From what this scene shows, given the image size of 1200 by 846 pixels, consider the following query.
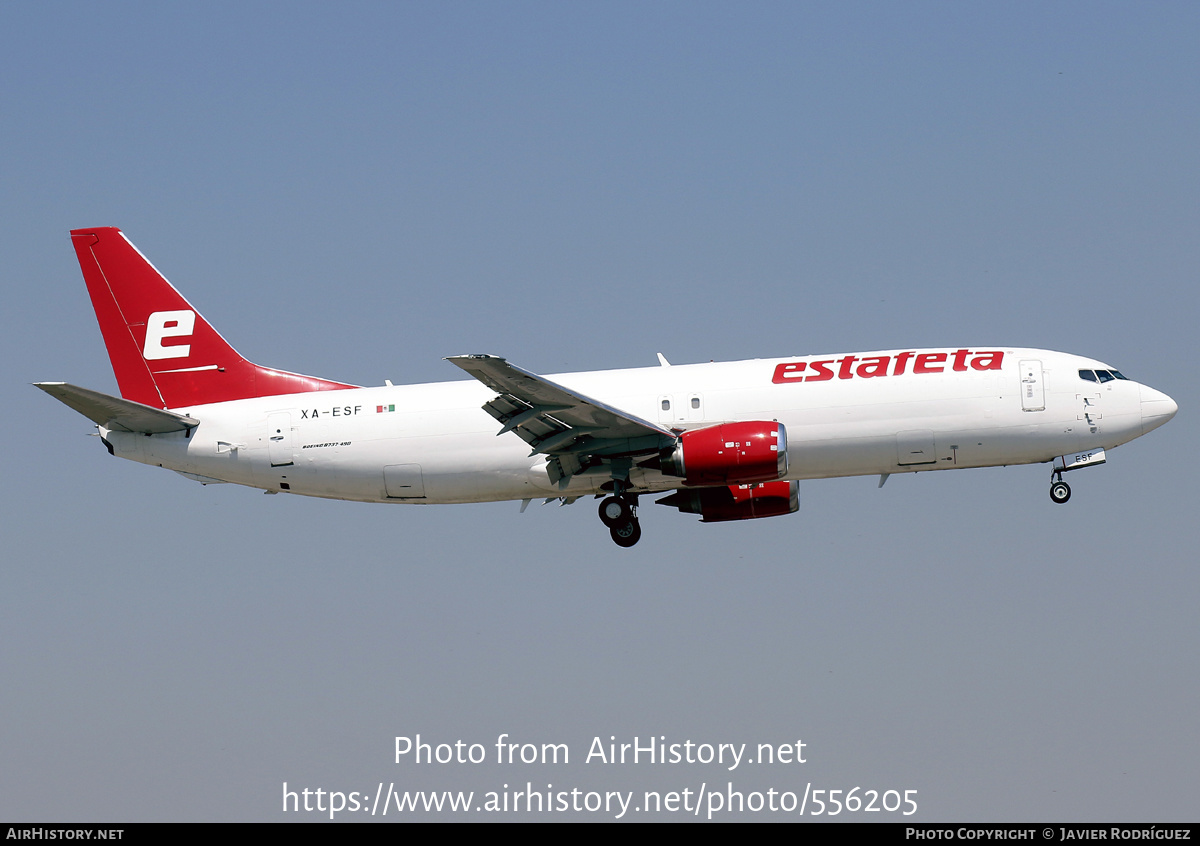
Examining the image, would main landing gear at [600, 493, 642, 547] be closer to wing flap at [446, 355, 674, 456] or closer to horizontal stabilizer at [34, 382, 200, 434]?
wing flap at [446, 355, 674, 456]

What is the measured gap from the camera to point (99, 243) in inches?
1666

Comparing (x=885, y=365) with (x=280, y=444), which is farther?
(x=280, y=444)

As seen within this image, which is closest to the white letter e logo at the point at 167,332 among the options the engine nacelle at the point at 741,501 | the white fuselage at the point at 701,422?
the white fuselage at the point at 701,422

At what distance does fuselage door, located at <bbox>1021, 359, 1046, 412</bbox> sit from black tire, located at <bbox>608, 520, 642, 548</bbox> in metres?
11.4

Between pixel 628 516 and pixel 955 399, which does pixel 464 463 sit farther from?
pixel 955 399

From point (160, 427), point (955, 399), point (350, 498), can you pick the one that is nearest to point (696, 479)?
point (955, 399)

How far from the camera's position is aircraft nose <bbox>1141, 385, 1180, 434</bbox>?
37312 millimetres

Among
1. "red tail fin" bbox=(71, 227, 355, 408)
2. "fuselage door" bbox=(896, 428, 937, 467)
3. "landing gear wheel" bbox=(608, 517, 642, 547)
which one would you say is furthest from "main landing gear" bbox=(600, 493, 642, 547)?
"red tail fin" bbox=(71, 227, 355, 408)

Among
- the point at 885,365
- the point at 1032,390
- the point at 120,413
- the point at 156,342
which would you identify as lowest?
the point at 1032,390

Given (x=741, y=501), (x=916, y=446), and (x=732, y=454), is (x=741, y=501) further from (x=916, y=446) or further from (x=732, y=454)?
(x=916, y=446)

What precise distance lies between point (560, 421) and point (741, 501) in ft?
23.8

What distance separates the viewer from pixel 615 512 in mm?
39000

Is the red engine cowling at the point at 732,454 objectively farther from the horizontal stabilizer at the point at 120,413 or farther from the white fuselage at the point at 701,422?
the horizontal stabilizer at the point at 120,413

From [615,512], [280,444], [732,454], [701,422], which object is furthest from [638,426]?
[280,444]
